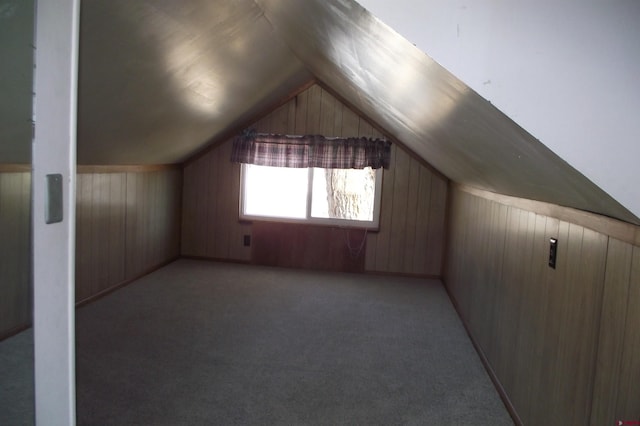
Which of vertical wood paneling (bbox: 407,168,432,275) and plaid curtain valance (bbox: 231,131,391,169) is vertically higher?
plaid curtain valance (bbox: 231,131,391,169)

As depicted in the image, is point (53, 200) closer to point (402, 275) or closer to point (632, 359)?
point (632, 359)

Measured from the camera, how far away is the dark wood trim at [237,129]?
5555mm

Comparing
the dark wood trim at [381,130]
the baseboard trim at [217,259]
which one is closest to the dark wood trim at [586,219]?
the dark wood trim at [381,130]

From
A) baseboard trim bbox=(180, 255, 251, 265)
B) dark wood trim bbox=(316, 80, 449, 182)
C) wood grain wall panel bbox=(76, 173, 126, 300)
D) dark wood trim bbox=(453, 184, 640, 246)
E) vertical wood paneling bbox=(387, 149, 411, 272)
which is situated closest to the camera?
dark wood trim bbox=(453, 184, 640, 246)

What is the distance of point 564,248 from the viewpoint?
74.9 inches

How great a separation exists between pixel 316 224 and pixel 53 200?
4.63m

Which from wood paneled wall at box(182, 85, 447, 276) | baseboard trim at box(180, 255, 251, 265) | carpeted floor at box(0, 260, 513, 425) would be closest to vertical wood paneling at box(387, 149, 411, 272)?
wood paneled wall at box(182, 85, 447, 276)

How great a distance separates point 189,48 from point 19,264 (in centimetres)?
203

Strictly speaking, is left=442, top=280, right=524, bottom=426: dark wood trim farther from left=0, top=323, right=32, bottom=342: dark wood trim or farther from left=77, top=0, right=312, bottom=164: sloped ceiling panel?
left=77, top=0, right=312, bottom=164: sloped ceiling panel

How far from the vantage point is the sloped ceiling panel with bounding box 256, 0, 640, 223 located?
143 cm

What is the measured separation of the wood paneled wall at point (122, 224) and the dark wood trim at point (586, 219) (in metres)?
3.11

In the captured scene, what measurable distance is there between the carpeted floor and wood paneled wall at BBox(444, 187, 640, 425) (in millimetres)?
357

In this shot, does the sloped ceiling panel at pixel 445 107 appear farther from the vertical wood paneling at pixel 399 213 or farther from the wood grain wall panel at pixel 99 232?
the vertical wood paneling at pixel 399 213

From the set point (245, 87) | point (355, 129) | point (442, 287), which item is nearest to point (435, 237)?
point (442, 287)
